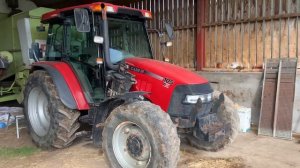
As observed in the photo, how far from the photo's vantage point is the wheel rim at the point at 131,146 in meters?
3.45

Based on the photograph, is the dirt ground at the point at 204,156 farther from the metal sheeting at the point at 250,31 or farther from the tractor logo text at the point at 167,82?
the metal sheeting at the point at 250,31

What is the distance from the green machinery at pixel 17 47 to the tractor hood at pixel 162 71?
11.0 ft

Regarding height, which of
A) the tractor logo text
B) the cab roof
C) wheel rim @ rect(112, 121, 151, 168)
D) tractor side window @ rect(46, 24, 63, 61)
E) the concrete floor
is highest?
the cab roof

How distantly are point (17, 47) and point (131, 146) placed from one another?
4.82 meters

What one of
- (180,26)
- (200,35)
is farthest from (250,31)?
(180,26)

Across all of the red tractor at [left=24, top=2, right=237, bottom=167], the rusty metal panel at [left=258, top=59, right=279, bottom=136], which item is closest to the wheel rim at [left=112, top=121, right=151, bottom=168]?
the red tractor at [left=24, top=2, right=237, bottom=167]

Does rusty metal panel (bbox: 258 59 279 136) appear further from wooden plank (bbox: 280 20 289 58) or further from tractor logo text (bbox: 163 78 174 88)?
tractor logo text (bbox: 163 78 174 88)

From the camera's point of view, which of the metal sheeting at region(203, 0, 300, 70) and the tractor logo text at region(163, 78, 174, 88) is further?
the metal sheeting at region(203, 0, 300, 70)

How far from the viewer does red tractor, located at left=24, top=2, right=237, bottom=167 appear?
3.45 metres

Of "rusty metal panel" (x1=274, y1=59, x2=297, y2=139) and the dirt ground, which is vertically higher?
"rusty metal panel" (x1=274, y1=59, x2=297, y2=139)

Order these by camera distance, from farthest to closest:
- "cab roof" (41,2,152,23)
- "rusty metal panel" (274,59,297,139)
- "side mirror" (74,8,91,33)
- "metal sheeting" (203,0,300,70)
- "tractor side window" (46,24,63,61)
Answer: "metal sheeting" (203,0,300,70) → "rusty metal panel" (274,59,297,139) → "tractor side window" (46,24,63,61) → "cab roof" (41,2,152,23) → "side mirror" (74,8,91,33)

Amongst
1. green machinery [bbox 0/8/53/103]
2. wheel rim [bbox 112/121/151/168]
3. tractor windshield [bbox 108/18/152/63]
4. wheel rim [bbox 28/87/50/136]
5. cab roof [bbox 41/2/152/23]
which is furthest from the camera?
green machinery [bbox 0/8/53/103]

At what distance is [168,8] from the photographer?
25.5ft

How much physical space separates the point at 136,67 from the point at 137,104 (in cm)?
69
